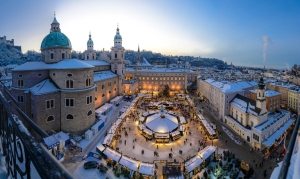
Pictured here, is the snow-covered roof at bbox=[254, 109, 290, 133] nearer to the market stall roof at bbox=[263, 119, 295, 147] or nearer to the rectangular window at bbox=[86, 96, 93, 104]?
the market stall roof at bbox=[263, 119, 295, 147]

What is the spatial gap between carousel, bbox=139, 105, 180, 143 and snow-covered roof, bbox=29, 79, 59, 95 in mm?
11919

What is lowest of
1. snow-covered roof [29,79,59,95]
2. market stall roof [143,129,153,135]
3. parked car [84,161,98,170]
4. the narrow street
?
the narrow street

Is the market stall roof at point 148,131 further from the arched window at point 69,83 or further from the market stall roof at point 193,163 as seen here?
the arched window at point 69,83

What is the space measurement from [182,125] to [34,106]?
18269mm

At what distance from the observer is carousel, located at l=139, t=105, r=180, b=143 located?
22.5 metres

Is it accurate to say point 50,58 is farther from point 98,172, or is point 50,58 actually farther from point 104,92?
point 98,172

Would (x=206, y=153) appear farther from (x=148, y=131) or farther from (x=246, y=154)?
(x=148, y=131)

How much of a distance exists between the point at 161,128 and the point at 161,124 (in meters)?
0.80

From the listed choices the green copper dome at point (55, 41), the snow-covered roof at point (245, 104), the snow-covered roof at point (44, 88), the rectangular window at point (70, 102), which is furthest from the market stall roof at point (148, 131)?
the green copper dome at point (55, 41)

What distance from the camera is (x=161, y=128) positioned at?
23844 millimetres

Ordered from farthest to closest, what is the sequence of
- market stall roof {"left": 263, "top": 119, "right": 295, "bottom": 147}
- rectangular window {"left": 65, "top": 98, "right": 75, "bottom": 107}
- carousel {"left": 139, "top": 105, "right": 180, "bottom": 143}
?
carousel {"left": 139, "top": 105, "right": 180, "bottom": 143}, rectangular window {"left": 65, "top": 98, "right": 75, "bottom": 107}, market stall roof {"left": 263, "top": 119, "right": 295, "bottom": 147}

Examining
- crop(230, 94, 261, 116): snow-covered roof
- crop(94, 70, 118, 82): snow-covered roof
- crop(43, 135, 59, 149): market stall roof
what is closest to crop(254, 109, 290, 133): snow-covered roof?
crop(230, 94, 261, 116): snow-covered roof

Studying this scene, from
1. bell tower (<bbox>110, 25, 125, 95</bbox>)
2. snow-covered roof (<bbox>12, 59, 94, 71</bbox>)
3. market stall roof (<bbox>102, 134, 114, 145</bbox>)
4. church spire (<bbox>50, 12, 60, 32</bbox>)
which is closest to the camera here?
market stall roof (<bbox>102, 134, 114, 145</bbox>)

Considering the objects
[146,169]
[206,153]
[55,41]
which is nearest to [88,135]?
[146,169]
